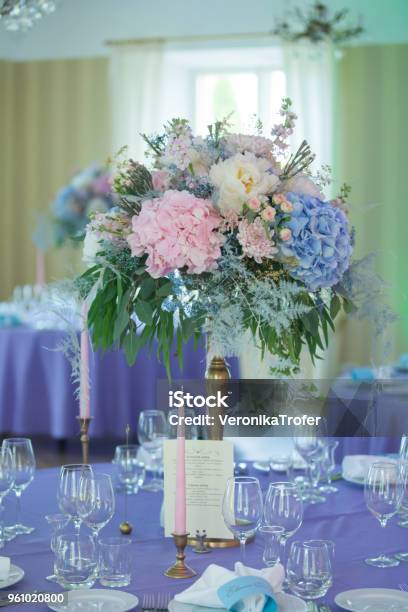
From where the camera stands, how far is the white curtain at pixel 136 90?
7859 millimetres

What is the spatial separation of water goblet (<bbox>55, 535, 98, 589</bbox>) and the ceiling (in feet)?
22.2

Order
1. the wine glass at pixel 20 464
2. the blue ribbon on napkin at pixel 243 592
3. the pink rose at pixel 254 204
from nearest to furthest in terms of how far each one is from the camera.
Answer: the blue ribbon on napkin at pixel 243 592
the pink rose at pixel 254 204
the wine glass at pixel 20 464

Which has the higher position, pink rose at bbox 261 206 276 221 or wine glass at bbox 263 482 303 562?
pink rose at bbox 261 206 276 221

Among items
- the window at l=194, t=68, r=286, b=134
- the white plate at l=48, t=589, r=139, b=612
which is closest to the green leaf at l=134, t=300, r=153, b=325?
the white plate at l=48, t=589, r=139, b=612

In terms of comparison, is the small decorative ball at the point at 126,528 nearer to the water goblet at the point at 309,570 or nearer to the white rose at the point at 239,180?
the water goblet at the point at 309,570

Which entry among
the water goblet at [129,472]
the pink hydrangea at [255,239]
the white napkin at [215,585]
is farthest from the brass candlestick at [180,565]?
the water goblet at [129,472]

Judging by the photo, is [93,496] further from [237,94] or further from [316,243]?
[237,94]

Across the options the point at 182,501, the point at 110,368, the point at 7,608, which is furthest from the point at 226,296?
the point at 110,368

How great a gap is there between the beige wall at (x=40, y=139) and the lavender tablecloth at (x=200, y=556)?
6173mm

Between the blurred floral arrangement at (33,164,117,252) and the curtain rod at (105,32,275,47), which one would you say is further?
the curtain rod at (105,32,275,47)

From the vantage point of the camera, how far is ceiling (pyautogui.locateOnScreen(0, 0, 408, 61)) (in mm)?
7465

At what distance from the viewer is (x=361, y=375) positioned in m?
3.58

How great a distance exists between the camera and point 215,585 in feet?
4.56

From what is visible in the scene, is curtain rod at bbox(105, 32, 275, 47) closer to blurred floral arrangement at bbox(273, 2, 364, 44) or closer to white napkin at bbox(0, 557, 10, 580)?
blurred floral arrangement at bbox(273, 2, 364, 44)
